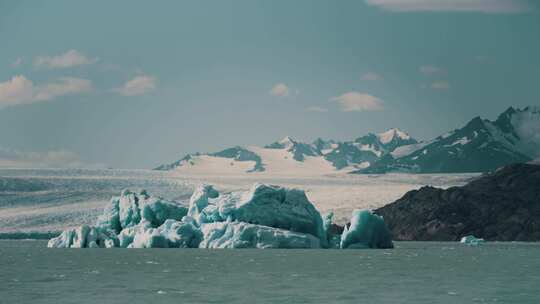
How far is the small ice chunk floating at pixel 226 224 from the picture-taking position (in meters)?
78.4

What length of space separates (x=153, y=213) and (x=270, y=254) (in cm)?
1794

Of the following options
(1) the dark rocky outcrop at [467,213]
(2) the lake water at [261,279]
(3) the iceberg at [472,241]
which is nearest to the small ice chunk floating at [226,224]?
(2) the lake water at [261,279]

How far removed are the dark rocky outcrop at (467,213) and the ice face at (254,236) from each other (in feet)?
266

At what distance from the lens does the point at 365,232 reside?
84188 mm

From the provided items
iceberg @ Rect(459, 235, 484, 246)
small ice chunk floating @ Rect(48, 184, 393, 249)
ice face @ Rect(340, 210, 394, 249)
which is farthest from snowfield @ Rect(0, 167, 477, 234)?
ice face @ Rect(340, 210, 394, 249)

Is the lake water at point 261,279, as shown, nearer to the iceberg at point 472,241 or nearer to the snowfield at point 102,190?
the iceberg at point 472,241

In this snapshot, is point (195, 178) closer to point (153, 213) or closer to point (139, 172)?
point (139, 172)

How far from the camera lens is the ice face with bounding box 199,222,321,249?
7812cm

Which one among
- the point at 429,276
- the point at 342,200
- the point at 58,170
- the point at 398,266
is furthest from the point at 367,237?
the point at 58,170

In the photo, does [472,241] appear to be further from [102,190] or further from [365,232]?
[102,190]

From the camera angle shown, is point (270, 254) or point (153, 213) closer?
point (270, 254)

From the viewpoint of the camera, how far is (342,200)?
14550 cm

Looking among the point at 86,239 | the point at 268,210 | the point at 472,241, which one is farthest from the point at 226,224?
the point at 472,241

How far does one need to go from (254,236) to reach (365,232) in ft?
35.0
